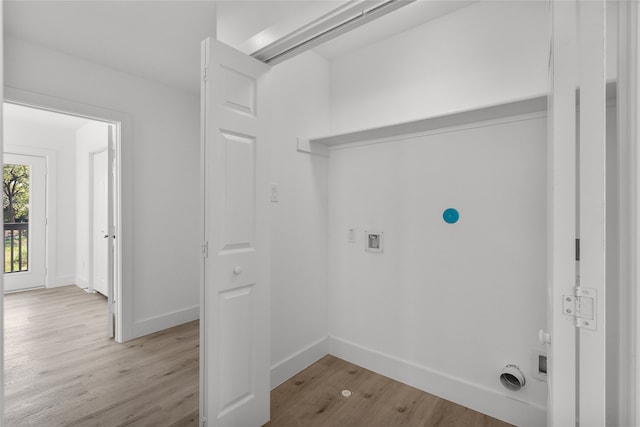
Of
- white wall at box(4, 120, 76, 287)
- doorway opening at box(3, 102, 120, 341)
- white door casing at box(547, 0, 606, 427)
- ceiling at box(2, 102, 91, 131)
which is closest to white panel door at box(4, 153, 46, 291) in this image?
doorway opening at box(3, 102, 120, 341)

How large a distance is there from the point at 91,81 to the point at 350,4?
101 inches

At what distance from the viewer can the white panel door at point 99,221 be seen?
4191mm

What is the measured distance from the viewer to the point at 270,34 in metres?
1.63

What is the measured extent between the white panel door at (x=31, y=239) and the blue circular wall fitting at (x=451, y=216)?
575cm

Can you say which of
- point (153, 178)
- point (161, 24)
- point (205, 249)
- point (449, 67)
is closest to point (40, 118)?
point (153, 178)

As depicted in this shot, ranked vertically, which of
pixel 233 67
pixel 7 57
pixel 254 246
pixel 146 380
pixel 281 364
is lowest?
pixel 146 380

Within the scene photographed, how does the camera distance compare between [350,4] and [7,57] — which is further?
[7,57]

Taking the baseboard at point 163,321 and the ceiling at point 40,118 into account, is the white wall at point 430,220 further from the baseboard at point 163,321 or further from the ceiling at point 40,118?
the ceiling at point 40,118

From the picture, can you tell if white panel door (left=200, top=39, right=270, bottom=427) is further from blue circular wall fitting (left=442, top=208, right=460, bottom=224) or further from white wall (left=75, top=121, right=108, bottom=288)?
white wall (left=75, top=121, right=108, bottom=288)

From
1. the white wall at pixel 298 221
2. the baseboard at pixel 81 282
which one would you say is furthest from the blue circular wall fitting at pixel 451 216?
the baseboard at pixel 81 282

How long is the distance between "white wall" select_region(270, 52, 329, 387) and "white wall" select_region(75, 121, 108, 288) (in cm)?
342

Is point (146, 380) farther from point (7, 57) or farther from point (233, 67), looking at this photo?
point (7, 57)

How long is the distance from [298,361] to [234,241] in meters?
1.23

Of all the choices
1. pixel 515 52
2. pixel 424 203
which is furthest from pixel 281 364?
pixel 515 52
